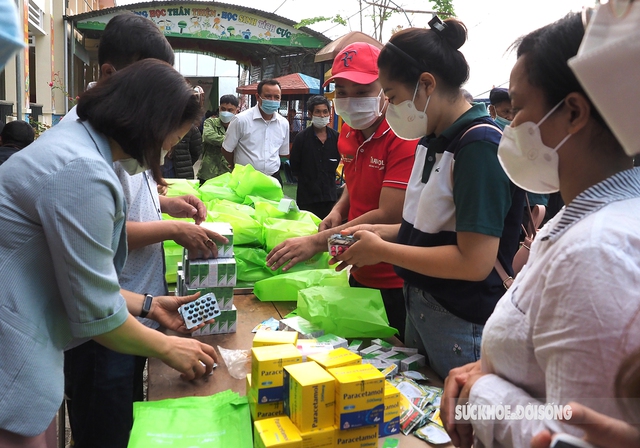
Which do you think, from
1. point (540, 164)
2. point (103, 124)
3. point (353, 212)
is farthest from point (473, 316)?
point (103, 124)

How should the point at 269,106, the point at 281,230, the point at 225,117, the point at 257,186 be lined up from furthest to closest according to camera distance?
the point at 225,117 < the point at 269,106 < the point at 257,186 < the point at 281,230

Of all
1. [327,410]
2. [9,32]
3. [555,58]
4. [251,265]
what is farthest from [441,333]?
[9,32]

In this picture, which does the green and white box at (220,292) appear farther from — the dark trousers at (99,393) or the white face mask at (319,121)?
the white face mask at (319,121)

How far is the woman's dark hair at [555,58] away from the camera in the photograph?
869 millimetres

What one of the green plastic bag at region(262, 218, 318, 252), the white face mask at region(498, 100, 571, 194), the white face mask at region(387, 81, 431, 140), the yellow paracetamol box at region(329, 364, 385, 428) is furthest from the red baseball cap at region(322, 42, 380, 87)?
the yellow paracetamol box at region(329, 364, 385, 428)

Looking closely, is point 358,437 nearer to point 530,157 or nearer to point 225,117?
point 530,157

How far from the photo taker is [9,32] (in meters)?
0.77

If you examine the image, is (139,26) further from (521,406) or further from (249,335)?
(521,406)

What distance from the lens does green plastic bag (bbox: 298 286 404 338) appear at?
1.83 metres

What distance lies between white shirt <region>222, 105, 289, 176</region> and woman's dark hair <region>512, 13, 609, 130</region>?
14.9ft

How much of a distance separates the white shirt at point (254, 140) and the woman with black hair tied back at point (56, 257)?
4083mm

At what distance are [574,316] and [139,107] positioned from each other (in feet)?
3.61

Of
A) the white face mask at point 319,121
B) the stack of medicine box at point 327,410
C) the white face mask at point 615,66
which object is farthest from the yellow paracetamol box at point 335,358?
the white face mask at point 319,121

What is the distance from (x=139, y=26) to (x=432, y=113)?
1.06 metres
